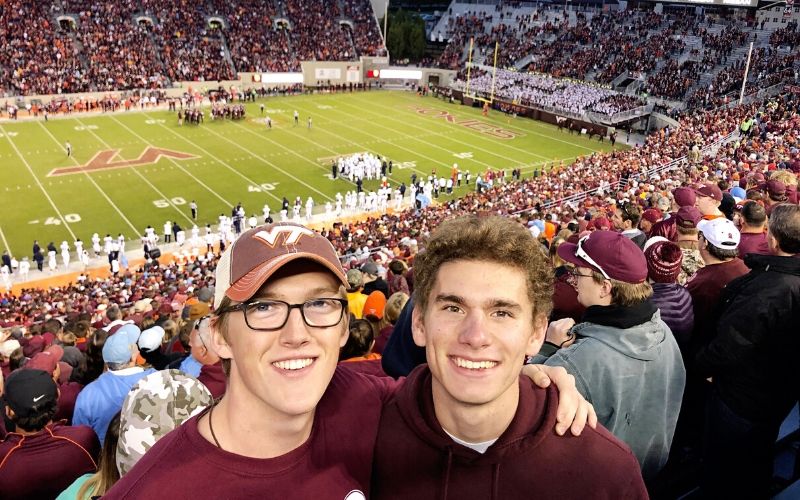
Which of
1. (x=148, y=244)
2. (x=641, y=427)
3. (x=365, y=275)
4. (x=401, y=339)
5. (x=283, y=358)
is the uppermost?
(x=283, y=358)

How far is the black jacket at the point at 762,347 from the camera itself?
3510 mm

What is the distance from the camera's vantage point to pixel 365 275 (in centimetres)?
843

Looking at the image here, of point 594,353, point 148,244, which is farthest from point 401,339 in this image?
point 148,244

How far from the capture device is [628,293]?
2971mm

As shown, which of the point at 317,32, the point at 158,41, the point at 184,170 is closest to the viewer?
the point at 184,170

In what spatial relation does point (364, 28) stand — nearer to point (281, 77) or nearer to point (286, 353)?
point (281, 77)

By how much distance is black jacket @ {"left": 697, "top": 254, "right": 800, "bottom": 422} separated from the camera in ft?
11.5

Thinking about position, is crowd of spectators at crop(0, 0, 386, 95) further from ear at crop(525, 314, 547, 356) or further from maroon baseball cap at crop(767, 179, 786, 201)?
ear at crop(525, 314, 547, 356)

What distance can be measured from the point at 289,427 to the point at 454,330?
654mm

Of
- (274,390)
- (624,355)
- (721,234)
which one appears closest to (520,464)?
(274,390)

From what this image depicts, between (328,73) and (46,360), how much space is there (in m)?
48.3

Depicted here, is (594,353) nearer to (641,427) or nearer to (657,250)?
(641,427)

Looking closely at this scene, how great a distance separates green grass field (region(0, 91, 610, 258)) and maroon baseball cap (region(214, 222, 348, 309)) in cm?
2134

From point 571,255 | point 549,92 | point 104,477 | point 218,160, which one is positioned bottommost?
point 218,160
